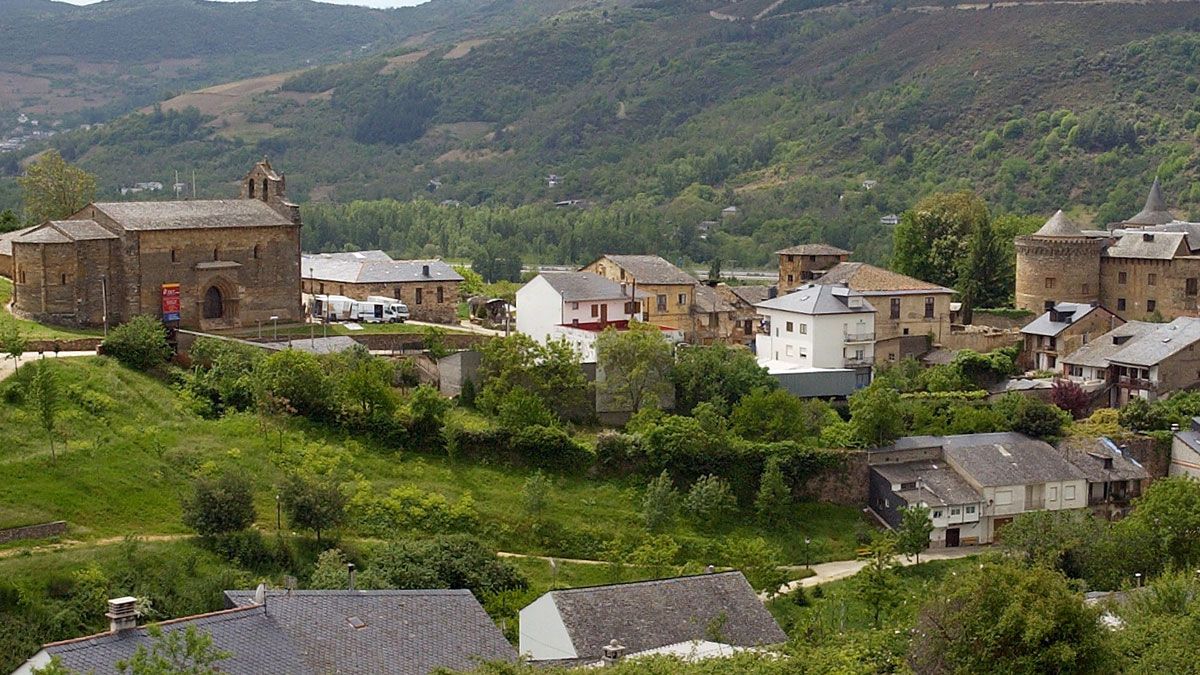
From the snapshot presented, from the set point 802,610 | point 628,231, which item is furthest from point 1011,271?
point 628,231

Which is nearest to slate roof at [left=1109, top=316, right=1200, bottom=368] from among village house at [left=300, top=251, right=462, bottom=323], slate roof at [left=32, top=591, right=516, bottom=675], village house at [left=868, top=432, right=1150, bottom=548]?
village house at [left=868, top=432, right=1150, bottom=548]

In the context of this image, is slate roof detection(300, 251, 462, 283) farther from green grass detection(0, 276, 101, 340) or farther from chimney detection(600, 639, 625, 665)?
chimney detection(600, 639, 625, 665)

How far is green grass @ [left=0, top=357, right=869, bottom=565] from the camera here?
138ft

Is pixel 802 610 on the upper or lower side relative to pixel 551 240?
lower

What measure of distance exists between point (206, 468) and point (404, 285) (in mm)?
20458

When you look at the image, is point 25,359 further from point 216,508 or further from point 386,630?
point 386,630

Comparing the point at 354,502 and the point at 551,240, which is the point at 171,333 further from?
the point at 551,240

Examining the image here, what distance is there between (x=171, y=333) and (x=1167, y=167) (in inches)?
3604

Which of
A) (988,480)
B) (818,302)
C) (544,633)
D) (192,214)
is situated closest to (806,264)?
(818,302)

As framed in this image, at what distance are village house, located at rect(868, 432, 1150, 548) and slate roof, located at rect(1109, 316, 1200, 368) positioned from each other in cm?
496

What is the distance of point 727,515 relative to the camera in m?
50.1

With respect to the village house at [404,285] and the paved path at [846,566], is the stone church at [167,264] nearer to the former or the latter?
the village house at [404,285]

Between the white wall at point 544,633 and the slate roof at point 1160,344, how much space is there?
1140 inches

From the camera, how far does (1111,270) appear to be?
69188 millimetres
